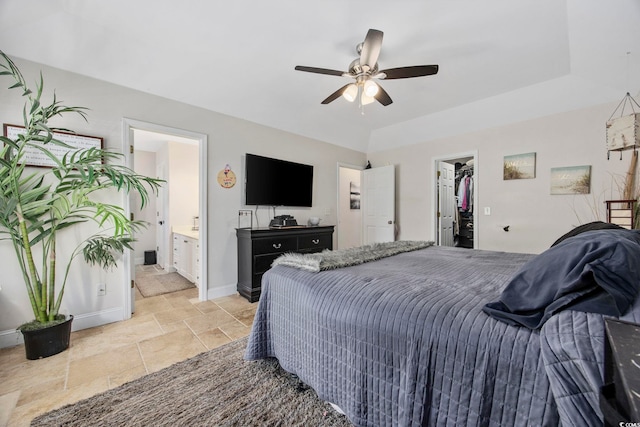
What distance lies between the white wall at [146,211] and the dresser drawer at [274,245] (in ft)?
11.4

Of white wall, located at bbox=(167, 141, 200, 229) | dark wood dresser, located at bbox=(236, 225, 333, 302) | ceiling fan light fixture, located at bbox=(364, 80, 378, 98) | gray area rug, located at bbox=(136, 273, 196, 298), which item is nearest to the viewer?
ceiling fan light fixture, located at bbox=(364, 80, 378, 98)

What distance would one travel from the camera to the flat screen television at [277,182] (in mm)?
3432

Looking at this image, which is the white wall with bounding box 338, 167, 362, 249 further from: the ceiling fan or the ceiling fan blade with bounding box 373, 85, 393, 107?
the ceiling fan

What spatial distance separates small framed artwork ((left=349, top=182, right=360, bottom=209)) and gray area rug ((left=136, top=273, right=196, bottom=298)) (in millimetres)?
3490

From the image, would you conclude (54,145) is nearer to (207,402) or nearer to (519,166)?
(207,402)

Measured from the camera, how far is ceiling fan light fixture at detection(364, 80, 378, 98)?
229 centimetres

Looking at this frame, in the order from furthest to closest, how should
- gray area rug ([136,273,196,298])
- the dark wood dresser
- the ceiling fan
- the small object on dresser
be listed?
the small object on dresser < gray area rug ([136,273,196,298]) < the dark wood dresser < the ceiling fan

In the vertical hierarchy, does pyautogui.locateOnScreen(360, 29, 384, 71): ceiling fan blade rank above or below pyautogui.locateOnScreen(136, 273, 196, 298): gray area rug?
above

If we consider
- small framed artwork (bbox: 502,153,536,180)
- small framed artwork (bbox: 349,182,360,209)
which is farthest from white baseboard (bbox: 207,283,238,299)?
small framed artwork (bbox: 502,153,536,180)

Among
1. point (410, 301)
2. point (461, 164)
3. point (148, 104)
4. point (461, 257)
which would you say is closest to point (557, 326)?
point (410, 301)

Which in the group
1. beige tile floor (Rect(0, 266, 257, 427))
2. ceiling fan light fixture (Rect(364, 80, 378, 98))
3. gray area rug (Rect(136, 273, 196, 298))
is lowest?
beige tile floor (Rect(0, 266, 257, 427))

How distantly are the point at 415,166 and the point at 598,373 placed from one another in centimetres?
408

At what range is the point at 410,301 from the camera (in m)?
1.09

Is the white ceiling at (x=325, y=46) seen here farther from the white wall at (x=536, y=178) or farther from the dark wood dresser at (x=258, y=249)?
the dark wood dresser at (x=258, y=249)
